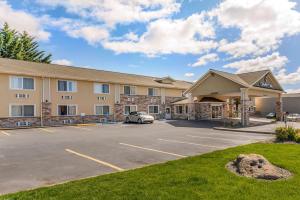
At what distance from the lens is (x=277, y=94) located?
→ 108ft

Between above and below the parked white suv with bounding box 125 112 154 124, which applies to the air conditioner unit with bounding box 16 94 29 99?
above

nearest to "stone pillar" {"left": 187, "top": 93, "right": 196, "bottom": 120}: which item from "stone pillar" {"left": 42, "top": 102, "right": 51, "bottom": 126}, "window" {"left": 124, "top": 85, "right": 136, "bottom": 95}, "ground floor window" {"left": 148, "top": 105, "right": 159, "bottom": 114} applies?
"ground floor window" {"left": 148, "top": 105, "right": 159, "bottom": 114}

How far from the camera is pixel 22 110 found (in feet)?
77.7

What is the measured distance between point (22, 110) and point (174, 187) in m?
22.6

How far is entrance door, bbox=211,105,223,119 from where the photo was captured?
3278cm

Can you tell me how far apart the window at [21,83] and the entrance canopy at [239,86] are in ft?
61.8

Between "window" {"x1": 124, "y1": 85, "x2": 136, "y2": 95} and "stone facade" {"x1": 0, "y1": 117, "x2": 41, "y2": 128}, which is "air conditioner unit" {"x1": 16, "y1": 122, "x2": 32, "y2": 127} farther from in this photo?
"window" {"x1": 124, "y1": 85, "x2": 136, "y2": 95}

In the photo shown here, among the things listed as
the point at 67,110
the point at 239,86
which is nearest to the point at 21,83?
the point at 67,110

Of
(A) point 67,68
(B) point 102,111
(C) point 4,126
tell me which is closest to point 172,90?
(B) point 102,111

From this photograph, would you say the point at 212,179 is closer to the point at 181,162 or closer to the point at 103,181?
the point at 181,162

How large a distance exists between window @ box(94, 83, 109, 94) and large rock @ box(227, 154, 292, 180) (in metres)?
24.2

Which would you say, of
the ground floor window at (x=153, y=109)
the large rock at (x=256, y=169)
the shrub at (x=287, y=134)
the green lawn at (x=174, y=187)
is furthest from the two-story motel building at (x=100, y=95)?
the green lawn at (x=174, y=187)

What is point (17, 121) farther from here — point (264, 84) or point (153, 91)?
point (264, 84)

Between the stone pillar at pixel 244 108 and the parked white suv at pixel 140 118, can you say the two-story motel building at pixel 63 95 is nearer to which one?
the parked white suv at pixel 140 118
